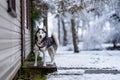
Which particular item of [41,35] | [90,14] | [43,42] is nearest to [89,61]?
[43,42]

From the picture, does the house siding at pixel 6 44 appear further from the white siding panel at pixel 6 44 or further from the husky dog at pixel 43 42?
the husky dog at pixel 43 42

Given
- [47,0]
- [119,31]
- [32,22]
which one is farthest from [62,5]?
[119,31]

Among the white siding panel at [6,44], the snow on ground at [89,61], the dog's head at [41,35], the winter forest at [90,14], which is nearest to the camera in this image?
the white siding panel at [6,44]

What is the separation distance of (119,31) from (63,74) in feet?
53.0

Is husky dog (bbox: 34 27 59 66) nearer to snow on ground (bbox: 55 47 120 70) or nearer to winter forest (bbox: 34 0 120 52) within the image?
snow on ground (bbox: 55 47 120 70)

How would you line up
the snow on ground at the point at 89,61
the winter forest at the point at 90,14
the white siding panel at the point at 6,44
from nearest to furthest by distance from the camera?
the white siding panel at the point at 6,44 < the snow on ground at the point at 89,61 < the winter forest at the point at 90,14

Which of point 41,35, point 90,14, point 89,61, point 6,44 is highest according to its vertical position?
point 90,14

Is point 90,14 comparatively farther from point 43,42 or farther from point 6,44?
point 6,44

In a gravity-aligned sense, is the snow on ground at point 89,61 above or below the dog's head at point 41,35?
below

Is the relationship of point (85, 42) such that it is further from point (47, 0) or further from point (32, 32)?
point (32, 32)

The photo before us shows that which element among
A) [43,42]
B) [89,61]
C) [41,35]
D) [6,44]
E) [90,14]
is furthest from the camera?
[90,14]

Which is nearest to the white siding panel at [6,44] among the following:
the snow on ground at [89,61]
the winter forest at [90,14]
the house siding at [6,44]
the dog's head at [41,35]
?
the house siding at [6,44]

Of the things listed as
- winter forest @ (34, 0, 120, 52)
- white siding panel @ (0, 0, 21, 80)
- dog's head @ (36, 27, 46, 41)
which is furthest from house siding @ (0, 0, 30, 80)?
winter forest @ (34, 0, 120, 52)

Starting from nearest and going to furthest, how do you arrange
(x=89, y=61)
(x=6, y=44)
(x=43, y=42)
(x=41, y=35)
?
(x=6, y=44) < (x=41, y=35) < (x=43, y=42) < (x=89, y=61)
